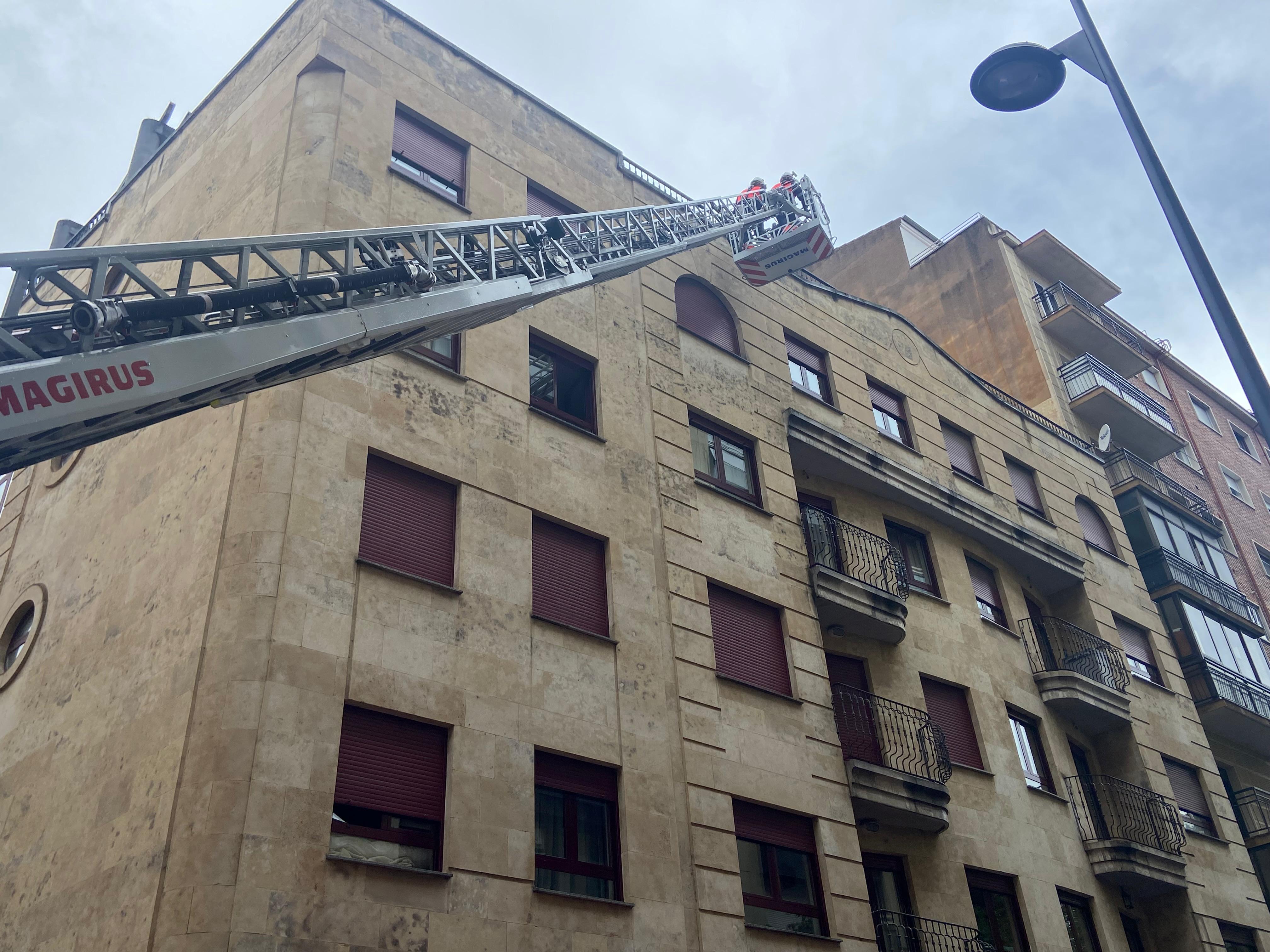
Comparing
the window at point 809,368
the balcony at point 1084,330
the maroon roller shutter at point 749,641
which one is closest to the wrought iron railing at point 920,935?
the maroon roller shutter at point 749,641

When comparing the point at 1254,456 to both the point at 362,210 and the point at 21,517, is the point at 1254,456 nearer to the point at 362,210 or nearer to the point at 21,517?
the point at 362,210

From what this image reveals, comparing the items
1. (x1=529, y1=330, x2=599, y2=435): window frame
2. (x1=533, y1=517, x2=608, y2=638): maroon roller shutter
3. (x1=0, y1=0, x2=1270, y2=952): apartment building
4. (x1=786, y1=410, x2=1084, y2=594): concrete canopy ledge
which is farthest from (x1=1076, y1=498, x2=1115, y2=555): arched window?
(x1=533, y1=517, x2=608, y2=638): maroon roller shutter

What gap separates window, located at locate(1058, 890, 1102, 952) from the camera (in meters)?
20.2

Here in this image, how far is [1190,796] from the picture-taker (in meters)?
25.3

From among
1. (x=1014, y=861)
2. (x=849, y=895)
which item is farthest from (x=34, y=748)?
(x=1014, y=861)

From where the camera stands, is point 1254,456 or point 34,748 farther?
point 1254,456

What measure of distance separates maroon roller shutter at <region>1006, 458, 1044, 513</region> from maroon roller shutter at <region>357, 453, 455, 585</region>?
54.9 ft

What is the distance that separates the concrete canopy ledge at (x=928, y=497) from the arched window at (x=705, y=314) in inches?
76.0

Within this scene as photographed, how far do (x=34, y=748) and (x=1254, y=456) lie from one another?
140 feet

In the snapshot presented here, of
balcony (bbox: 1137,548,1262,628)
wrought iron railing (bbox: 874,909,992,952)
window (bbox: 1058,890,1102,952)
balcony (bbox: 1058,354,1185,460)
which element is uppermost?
balcony (bbox: 1058,354,1185,460)

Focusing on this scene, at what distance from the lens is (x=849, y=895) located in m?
15.9

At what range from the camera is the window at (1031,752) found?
71.3 ft

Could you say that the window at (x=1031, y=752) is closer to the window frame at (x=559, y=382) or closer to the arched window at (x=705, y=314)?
the arched window at (x=705, y=314)

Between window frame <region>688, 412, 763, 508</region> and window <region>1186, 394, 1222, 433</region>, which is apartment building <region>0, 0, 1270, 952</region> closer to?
window frame <region>688, 412, 763, 508</region>
